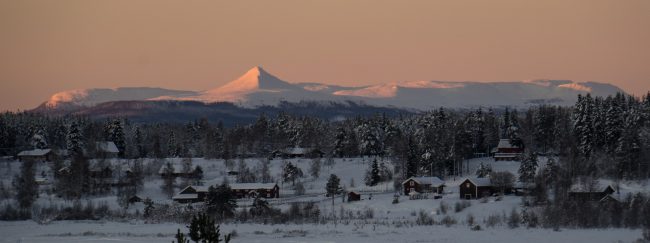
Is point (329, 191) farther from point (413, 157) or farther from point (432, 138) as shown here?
point (432, 138)

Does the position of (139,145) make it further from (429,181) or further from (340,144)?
(429,181)

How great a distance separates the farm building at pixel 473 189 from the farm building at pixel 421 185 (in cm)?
466

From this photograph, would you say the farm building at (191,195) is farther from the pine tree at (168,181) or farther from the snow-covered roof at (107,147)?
the snow-covered roof at (107,147)

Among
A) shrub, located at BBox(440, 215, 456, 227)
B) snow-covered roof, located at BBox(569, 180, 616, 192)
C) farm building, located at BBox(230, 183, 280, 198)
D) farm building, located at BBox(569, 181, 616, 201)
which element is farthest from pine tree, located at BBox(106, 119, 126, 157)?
shrub, located at BBox(440, 215, 456, 227)

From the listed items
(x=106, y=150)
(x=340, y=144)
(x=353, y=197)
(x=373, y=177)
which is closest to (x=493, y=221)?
(x=353, y=197)

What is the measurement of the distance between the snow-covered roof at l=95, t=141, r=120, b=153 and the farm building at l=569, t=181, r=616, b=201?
6381 cm

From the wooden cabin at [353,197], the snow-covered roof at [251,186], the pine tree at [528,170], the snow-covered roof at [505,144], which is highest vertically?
the snow-covered roof at [505,144]

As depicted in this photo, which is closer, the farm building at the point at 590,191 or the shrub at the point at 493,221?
the shrub at the point at 493,221

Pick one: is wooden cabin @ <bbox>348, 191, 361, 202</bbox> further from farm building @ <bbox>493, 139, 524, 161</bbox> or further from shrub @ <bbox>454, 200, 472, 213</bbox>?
farm building @ <bbox>493, 139, 524, 161</bbox>

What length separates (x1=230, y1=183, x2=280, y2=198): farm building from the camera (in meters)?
91.3

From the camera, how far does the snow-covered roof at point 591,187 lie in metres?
76.5

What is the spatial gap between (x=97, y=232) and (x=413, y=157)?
4762 centimetres

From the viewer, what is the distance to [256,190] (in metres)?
92.2

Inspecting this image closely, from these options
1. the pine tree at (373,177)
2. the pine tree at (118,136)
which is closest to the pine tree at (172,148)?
the pine tree at (118,136)
